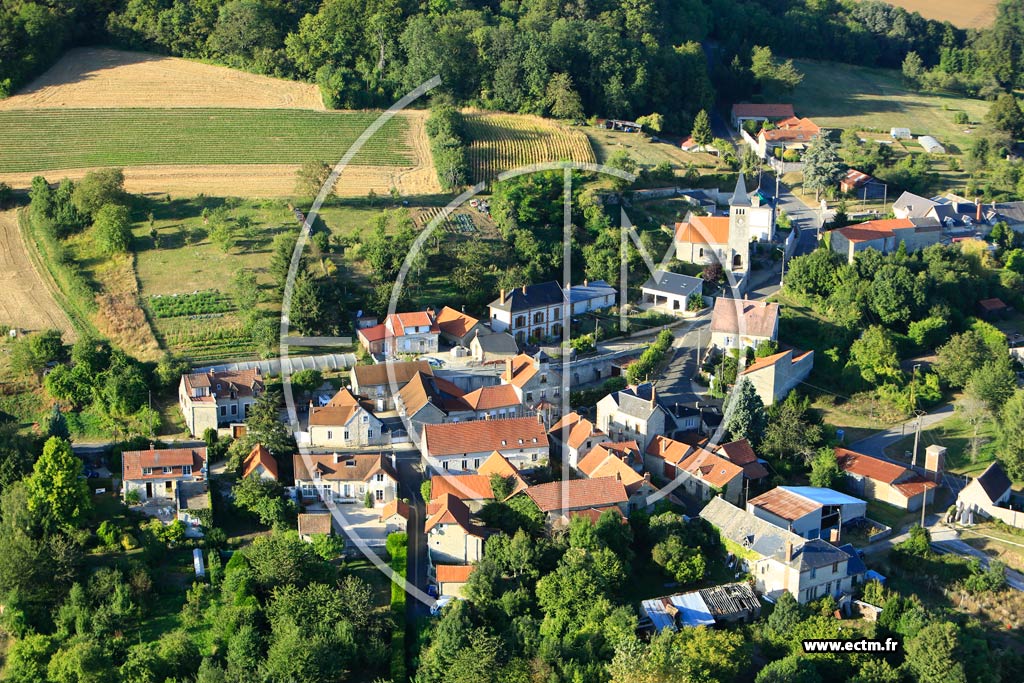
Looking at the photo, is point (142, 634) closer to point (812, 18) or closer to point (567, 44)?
point (567, 44)

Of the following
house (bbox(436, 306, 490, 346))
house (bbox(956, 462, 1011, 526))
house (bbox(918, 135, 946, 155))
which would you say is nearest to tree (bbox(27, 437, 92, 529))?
house (bbox(436, 306, 490, 346))

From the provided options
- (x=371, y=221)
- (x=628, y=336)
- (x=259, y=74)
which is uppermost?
(x=259, y=74)

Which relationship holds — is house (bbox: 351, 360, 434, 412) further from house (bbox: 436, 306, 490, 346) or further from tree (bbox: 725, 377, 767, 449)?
tree (bbox: 725, 377, 767, 449)

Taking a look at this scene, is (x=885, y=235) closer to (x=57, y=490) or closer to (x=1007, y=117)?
(x=1007, y=117)

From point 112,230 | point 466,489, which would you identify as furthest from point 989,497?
point 112,230

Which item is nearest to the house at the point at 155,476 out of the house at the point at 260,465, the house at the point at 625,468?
the house at the point at 260,465

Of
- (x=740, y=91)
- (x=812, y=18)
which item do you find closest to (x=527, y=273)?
(x=740, y=91)

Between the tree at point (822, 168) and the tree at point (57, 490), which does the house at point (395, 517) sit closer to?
the tree at point (57, 490)

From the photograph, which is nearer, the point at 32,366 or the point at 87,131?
the point at 32,366
